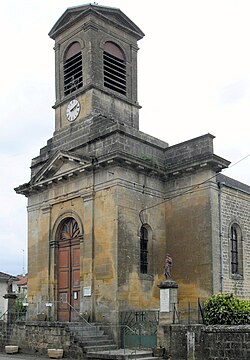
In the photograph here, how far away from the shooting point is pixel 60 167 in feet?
88.7

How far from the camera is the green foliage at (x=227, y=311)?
61.2ft

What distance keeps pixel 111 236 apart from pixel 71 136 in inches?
255

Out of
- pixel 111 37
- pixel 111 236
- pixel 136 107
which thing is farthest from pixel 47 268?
pixel 111 37

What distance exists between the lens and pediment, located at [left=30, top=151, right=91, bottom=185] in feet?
84.7

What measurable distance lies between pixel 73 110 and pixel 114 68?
3.07 m

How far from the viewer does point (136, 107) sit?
29.5 metres

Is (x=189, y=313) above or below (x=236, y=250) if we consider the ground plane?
below

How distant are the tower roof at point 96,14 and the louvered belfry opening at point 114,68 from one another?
1.42 meters

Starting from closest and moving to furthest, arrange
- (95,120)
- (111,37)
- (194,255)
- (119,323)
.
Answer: (119,323)
(194,255)
(95,120)
(111,37)

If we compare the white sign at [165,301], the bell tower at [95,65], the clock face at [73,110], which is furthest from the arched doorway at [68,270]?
the white sign at [165,301]

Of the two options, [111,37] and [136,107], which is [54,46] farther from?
[136,107]

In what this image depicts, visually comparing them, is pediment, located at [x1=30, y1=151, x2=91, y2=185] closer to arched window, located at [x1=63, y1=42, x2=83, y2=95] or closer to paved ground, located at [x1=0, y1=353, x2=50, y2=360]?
arched window, located at [x1=63, y1=42, x2=83, y2=95]

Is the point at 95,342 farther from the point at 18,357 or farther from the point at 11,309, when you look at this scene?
the point at 11,309

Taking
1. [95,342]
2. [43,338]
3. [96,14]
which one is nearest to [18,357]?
[43,338]
